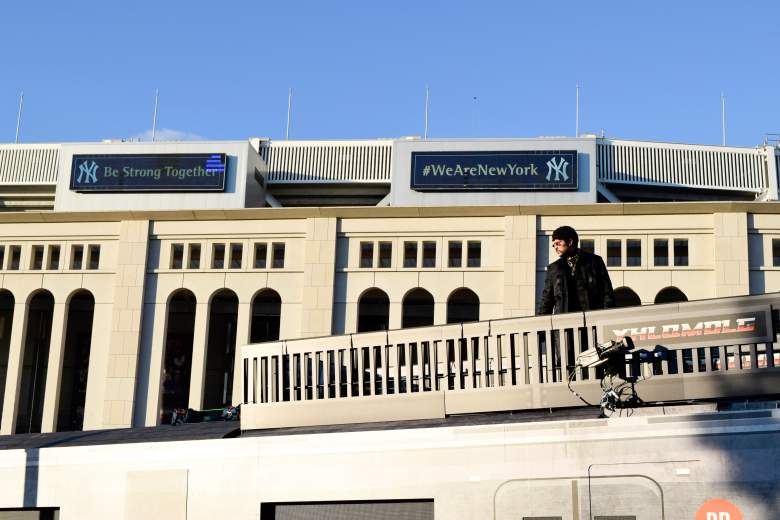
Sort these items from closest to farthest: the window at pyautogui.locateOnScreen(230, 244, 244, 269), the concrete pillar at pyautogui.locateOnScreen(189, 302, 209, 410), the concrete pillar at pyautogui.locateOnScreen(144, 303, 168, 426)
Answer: the concrete pillar at pyautogui.locateOnScreen(189, 302, 209, 410) → the concrete pillar at pyautogui.locateOnScreen(144, 303, 168, 426) → the window at pyautogui.locateOnScreen(230, 244, 244, 269)

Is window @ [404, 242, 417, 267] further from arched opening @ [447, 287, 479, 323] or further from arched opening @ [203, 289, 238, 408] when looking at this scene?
arched opening @ [203, 289, 238, 408]

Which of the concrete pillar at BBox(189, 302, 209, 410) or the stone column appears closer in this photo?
the concrete pillar at BBox(189, 302, 209, 410)

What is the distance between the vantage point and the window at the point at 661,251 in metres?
49.6

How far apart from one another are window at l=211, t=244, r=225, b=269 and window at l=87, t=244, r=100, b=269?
6.33 meters

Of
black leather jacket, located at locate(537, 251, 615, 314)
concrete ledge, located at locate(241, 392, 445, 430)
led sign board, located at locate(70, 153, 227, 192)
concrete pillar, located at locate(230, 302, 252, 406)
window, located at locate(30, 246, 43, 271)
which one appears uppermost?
led sign board, located at locate(70, 153, 227, 192)

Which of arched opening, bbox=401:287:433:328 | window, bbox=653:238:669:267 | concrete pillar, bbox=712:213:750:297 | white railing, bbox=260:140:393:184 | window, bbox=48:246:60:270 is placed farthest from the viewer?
white railing, bbox=260:140:393:184

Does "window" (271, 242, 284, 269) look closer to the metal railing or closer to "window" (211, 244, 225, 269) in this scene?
"window" (211, 244, 225, 269)

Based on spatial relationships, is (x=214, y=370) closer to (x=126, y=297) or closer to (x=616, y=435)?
(x=126, y=297)

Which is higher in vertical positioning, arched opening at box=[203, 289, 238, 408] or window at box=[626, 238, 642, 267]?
window at box=[626, 238, 642, 267]

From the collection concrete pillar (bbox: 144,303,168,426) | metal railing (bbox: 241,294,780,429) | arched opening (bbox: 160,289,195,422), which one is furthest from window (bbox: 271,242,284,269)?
metal railing (bbox: 241,294,780,429)

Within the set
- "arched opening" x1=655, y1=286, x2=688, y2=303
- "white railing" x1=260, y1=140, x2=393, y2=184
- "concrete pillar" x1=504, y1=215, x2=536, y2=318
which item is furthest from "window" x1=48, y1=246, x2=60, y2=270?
"arched opening" x1=655, y1=286, x2=688, y2=303

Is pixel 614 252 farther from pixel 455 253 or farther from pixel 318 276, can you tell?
pixel 318 276

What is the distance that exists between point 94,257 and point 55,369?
244 inches

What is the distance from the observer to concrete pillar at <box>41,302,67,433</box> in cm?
5241
